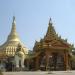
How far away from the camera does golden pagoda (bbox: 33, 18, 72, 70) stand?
67750 mm

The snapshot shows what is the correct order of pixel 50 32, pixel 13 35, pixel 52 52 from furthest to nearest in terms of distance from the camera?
pixel 13 35 → pixel 50 32 → pixel 52 52

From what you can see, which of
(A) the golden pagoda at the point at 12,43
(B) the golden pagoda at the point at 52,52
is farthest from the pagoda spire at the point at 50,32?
(A) the golden pagoda at the point at 12,43

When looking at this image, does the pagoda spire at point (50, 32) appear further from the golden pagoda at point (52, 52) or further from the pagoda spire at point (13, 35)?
the pagoda spire at point (13, 35)

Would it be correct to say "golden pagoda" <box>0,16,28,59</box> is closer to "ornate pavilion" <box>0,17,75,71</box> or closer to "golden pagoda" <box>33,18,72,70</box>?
"ornate pavilion" <box>0,17,75,71</box>

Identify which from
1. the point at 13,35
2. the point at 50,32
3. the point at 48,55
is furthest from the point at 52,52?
the point at 13,35

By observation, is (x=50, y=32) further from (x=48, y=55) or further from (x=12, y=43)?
(x=12, y=43)

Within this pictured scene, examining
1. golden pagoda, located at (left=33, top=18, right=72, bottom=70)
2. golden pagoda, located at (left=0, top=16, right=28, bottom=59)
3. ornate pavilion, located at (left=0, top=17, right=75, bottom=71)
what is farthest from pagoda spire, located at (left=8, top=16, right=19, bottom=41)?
golden pagoda, located at (left=33, top=18, right=72, bottom=70)

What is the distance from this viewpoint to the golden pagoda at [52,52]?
67750 mm

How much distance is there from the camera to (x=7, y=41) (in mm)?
98750

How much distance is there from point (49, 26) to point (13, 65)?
14929mm

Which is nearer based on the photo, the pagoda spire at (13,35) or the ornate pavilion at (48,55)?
the ornate pavilion at (48,55)

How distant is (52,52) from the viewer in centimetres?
6869

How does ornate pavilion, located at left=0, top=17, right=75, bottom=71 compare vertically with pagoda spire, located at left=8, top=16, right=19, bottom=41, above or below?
below

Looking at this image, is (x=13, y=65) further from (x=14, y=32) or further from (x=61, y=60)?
(x=14, y=32)
